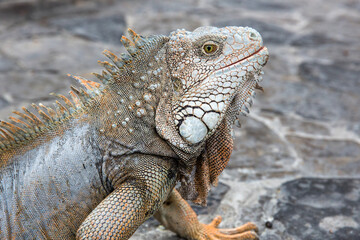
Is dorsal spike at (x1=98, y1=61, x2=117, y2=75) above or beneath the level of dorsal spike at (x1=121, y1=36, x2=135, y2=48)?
beneath

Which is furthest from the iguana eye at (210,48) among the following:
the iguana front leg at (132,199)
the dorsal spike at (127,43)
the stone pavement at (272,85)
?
the stone pavement at (272,85)

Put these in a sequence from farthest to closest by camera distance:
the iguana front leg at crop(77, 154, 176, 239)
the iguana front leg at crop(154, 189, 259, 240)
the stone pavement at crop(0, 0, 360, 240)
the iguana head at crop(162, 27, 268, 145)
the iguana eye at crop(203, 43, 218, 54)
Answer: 1. the stone pavement at crop(0, 0, 360, 240)
2. the iguana front leg at crop(154, 189, 259, 240)
3. the iguana eye at crop(203, 43, 218, 54)
4. the iguana head at crop(162, 27, 268, 145)
5. the iguana front leg at crop(77, 154, 176, 239)

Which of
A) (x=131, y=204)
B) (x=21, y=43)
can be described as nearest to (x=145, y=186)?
(x=131, y=204)

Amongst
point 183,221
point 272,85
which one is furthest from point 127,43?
point 272,85

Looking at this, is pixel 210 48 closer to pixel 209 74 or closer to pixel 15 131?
pixel 209 74

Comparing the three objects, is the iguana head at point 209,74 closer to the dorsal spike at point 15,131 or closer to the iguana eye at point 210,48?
the iguana eye at point 210,48

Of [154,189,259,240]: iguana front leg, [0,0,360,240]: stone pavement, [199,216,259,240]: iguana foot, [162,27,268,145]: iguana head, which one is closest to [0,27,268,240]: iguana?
[162,27,268,145]: iguana head

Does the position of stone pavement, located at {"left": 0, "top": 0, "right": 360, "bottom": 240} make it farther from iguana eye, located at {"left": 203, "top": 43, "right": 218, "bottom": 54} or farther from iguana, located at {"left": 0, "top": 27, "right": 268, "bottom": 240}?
iguana eye, located at {"left": 203, "top": 43, "right": 218, "bottom": 54}
